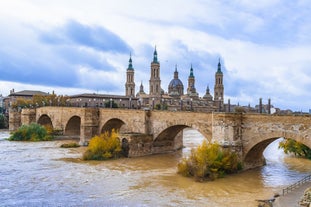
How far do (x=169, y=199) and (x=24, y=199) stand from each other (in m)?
7.32

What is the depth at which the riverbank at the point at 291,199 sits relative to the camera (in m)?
14.7

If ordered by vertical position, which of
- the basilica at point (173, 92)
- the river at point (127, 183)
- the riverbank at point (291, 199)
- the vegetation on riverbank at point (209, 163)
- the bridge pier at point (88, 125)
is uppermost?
the basilica at point (173, 92)

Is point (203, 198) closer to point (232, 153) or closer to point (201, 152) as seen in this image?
point (201, 152)

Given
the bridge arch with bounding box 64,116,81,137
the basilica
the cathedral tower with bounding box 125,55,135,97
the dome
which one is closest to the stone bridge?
the bridge arch with bounding box 64,116,81,137

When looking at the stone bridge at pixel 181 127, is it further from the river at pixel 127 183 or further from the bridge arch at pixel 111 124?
the river at pixel 127 183

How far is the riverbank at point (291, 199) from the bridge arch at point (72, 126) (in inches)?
1381

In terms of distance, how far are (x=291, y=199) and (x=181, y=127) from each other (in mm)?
16237

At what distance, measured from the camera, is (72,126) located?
49719 millimetres

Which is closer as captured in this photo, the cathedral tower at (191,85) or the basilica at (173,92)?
the basilica at (173,92)

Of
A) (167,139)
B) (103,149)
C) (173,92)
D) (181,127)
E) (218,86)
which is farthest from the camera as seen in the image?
(218,86)

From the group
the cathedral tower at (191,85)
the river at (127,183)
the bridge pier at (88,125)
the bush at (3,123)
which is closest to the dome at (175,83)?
the cathedral tower at (191,85)

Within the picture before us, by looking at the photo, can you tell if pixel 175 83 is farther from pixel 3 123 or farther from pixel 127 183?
pixel 127 183

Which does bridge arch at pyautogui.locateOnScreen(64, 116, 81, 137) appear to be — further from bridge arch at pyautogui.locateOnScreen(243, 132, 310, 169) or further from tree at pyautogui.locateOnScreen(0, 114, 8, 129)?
bridge arch at pyautogui.locateOnScreen(243, 132, 310, 169)

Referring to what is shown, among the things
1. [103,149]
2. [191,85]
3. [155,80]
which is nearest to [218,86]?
[191,85]
